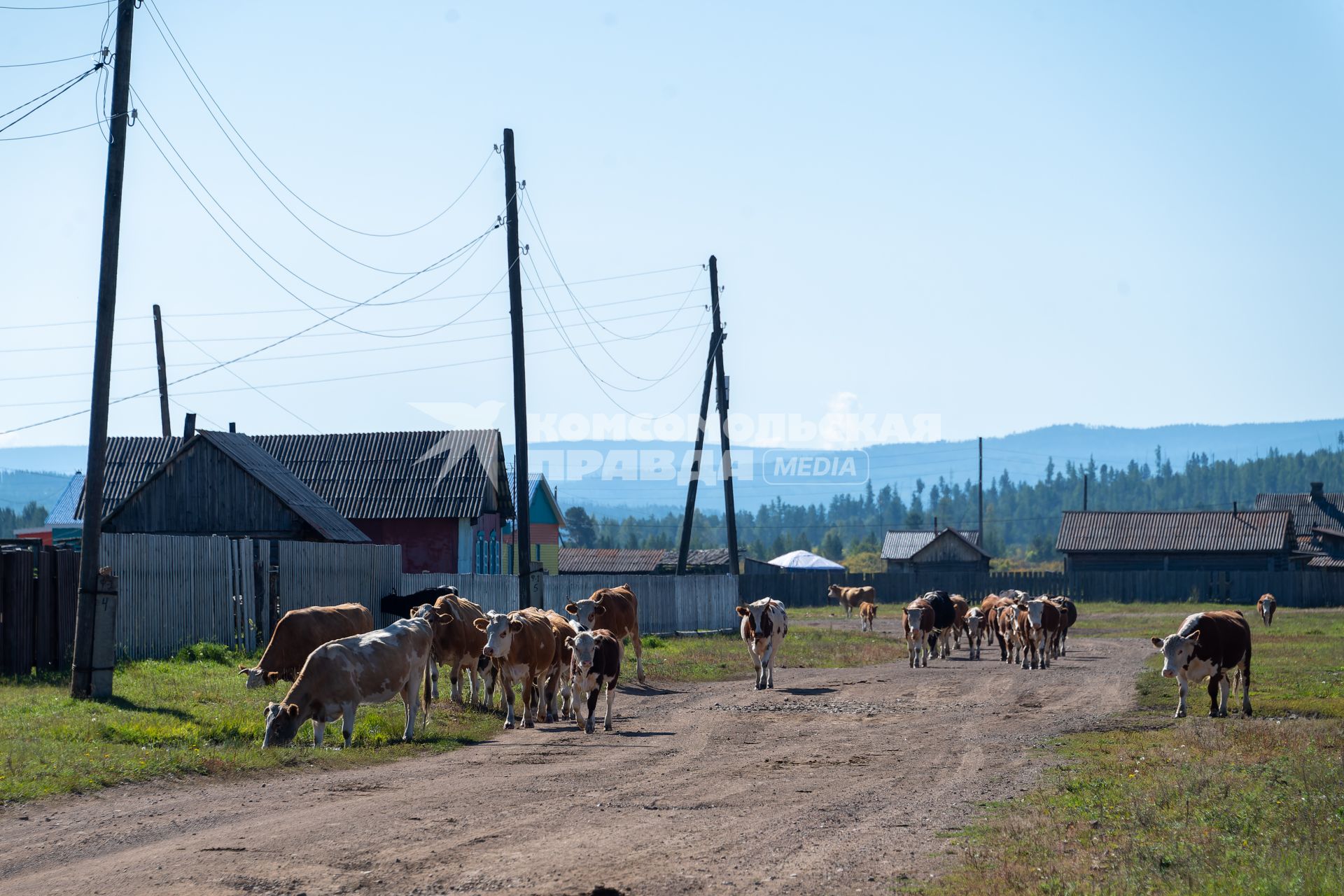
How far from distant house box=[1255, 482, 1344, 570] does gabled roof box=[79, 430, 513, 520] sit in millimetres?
62999

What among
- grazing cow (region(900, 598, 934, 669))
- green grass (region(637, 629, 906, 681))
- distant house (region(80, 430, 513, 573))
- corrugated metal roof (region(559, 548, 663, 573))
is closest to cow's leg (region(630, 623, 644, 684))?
green grass (region(637, 629, 906, 681))

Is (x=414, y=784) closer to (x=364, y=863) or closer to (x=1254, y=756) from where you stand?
(x=364, y=863)

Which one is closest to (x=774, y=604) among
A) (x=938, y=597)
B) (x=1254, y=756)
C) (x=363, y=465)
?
(x=938, y=597)

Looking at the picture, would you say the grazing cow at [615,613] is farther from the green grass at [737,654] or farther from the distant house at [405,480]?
the distant house at [405,480]

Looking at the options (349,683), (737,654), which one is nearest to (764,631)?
(737,654)

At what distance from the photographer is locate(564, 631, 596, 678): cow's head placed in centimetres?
1797

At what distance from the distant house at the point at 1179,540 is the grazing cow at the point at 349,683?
6313cm

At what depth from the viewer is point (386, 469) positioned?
43.8m

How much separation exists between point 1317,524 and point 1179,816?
99.4 meters

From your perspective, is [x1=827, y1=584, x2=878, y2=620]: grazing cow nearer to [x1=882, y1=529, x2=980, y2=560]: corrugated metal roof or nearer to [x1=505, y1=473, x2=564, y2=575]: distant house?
[x1=505, y1=473, x2=564, y2=575]: distant house

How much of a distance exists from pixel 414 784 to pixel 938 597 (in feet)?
75.9

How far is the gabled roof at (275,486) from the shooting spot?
35.6 m

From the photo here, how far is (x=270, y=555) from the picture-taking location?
27.3 m

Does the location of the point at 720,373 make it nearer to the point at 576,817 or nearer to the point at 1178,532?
the point at 576,817
